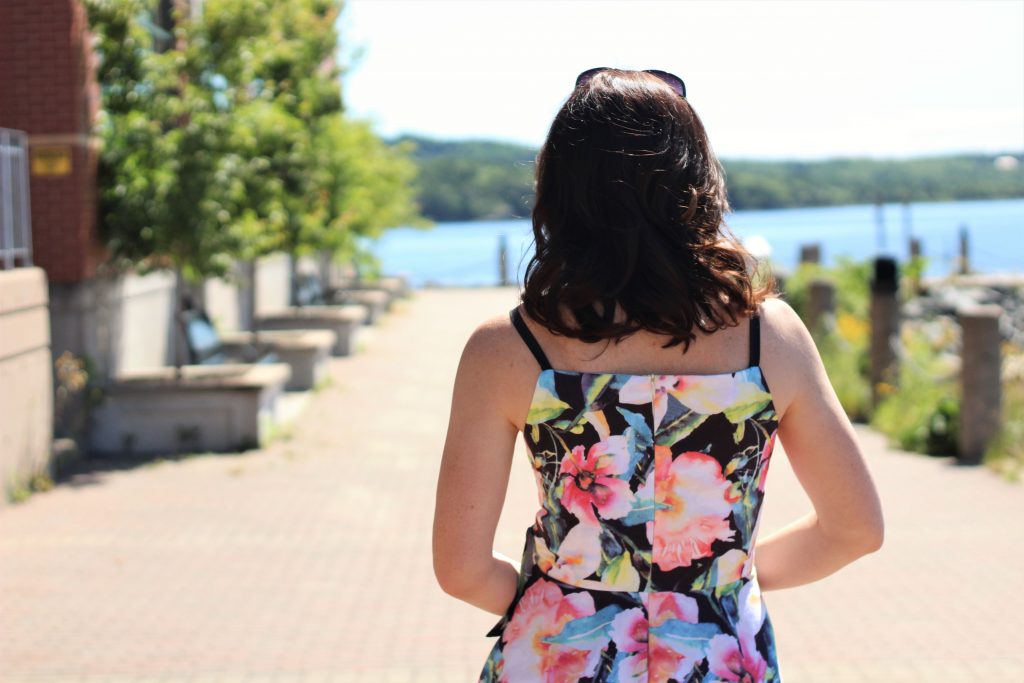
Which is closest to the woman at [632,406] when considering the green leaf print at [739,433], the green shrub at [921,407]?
the green leaf print at [739,433]

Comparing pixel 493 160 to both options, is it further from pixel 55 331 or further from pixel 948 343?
pixel 55 331

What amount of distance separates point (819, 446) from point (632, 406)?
34cm

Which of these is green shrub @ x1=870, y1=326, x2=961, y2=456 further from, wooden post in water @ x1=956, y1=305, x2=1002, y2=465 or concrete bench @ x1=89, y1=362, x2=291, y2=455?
concrete bench @ x1=89, y1=362, x2=291, y2=455

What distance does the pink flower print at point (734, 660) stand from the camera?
2.05 meters

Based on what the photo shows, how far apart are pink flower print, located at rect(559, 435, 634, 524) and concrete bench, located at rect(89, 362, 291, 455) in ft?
30.0

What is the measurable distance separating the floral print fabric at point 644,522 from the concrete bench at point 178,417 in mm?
9125

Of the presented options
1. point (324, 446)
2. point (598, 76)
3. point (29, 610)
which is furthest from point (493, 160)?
point (598, 76)

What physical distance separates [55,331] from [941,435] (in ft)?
25.3

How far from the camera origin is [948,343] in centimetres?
1748

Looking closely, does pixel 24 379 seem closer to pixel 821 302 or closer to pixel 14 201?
pixel 14 201

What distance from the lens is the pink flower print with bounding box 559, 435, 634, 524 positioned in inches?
80.0

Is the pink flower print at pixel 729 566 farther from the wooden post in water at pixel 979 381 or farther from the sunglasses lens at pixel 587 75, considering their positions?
the wooden post in water at pixel 979 381

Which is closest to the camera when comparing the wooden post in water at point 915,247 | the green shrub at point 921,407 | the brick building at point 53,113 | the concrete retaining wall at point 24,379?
the concrete retaining wall at point 24,379

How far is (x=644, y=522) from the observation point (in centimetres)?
204
